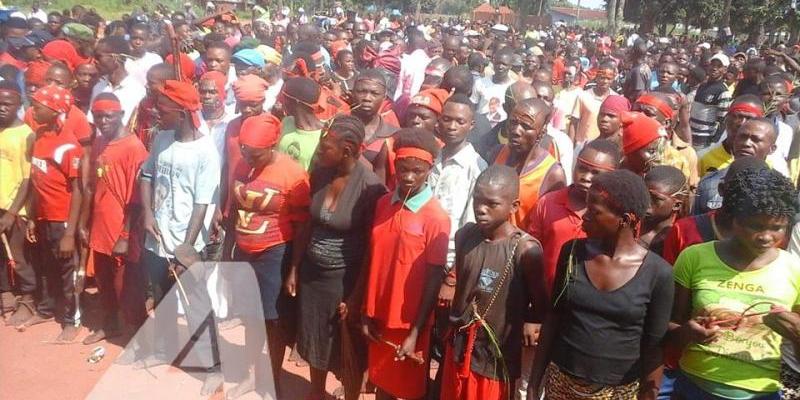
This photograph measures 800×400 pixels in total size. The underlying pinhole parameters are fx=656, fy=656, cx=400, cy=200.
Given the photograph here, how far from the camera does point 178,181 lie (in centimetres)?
423

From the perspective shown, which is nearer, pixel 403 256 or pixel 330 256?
pixel 403 256

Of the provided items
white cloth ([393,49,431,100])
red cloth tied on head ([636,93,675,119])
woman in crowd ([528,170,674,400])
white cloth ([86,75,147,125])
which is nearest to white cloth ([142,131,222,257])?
white cloth ([86,75,147,125])

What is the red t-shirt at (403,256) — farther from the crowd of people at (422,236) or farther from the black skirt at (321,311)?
the black skirt at (321,311)

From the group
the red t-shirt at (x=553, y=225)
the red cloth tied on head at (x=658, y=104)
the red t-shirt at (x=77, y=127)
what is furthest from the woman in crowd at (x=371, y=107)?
the red t-shirt at (x=77, y=127)

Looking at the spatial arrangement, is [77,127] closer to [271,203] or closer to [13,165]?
[13,165]

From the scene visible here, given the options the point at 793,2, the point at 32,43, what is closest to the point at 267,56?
the point at 32,43

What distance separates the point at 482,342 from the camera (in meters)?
3.15

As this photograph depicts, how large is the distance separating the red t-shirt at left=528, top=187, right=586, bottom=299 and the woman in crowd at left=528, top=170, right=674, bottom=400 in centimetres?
53

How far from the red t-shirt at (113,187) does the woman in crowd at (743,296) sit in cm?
356

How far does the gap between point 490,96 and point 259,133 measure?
393 cm

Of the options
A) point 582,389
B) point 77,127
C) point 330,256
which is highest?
point 77,127

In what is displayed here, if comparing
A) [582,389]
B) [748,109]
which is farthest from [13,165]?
[748,109]

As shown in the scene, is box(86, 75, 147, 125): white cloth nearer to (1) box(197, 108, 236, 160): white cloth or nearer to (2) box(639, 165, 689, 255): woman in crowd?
(1) box(197, 108, 236, 160): white cloth

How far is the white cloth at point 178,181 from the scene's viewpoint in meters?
4.22
